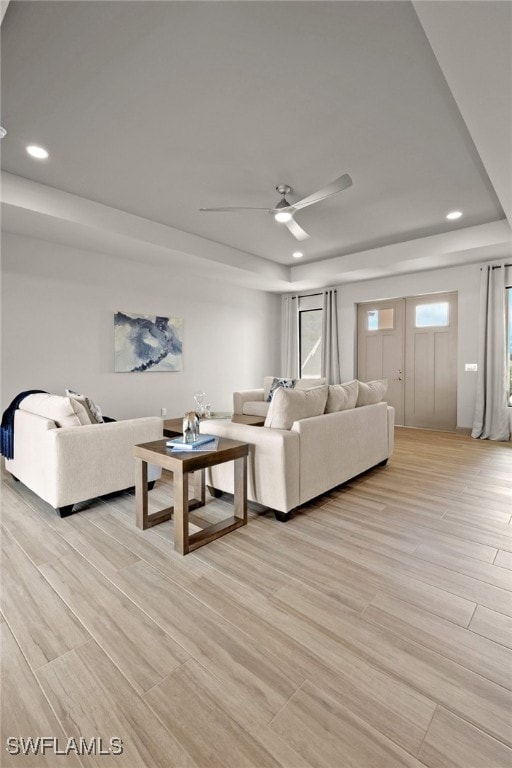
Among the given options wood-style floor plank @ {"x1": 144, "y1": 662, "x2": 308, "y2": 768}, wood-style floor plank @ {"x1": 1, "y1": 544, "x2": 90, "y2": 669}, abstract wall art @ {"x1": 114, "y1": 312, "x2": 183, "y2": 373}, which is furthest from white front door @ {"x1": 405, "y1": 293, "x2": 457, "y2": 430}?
wood-style floor plank @ {"x1": 1, "y1": 544, "x2": 90, "y2": 669}

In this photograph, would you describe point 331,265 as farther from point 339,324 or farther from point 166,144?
point 166,144

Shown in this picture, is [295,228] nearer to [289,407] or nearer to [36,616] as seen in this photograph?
[289,407]

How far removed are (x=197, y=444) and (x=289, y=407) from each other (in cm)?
72

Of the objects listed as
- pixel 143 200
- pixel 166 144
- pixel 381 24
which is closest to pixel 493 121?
pixel 381 24

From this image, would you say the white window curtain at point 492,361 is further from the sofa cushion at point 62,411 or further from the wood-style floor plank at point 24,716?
the wood-style floor plank at point 24,716

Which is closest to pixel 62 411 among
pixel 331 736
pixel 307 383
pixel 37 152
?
pixel 37 152

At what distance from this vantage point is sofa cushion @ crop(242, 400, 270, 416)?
17.9 feet

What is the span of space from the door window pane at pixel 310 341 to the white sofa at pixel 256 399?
1.74 m

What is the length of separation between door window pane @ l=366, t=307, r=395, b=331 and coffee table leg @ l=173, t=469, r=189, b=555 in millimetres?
5537

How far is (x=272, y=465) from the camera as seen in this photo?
2.49 m

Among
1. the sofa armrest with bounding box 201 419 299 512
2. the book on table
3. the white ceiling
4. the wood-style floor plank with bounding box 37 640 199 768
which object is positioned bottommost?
the wood-style floor plank with bounding box 37 640 199 768

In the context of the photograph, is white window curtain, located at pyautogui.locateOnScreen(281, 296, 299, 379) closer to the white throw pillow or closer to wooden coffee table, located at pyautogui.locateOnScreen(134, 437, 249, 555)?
the white throw pillow

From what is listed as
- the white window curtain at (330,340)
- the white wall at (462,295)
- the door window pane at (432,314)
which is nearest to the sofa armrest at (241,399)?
the white window curtain at (330,340)

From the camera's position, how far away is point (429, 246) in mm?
5137
